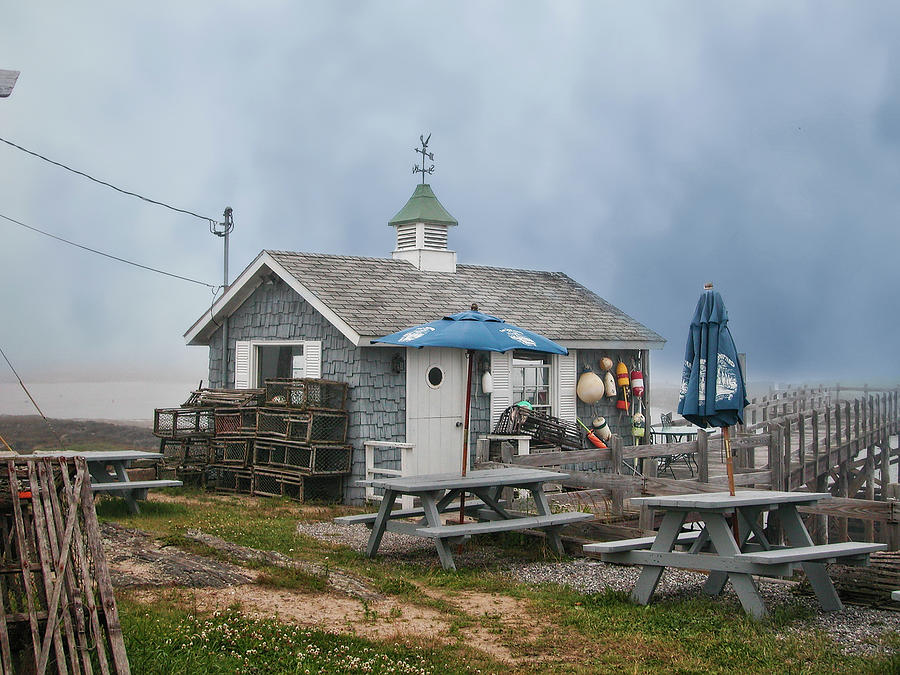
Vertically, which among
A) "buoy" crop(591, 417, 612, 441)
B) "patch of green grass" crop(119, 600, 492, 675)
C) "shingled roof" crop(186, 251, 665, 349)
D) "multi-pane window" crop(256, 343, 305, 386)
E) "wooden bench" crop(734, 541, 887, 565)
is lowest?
"patch of green grass" crop(119, 600, 492, 675)

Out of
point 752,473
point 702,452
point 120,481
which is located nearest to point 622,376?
point 752,473

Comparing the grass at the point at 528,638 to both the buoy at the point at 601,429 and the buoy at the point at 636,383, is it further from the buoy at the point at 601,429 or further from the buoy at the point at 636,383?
the buoy at the point at 636,383

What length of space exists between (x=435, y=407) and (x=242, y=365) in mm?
4141

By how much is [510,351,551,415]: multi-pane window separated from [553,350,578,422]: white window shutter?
0.18 meters

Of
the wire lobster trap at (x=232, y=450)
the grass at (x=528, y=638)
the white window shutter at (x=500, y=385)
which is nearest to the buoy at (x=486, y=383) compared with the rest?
the white window shutter at (x=500, y=385)

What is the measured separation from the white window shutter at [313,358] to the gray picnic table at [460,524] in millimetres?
4980

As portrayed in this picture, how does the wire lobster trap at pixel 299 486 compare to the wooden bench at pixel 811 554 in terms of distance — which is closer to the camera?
the wooden bench at pixel 811 554

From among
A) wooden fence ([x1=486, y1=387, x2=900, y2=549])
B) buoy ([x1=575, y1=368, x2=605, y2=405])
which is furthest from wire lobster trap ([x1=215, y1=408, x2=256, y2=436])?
buoy ([x1=575, y1=368, x2=605, y2=405])

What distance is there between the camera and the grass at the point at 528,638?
20.5ft

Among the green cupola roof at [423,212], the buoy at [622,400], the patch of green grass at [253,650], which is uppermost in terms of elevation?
the green cupola roof at [423,212]

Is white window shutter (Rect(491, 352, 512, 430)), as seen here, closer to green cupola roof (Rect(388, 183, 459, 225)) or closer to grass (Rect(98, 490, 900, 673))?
green cupola roof (Rect(388, 183, 459, 225))

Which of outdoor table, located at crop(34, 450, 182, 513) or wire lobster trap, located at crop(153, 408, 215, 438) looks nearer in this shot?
outdoor table, located at crop(34, 450, 182, 513)

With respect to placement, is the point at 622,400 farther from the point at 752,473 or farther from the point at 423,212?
the point at 423,212

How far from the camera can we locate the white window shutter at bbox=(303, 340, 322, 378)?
51.8 feet
